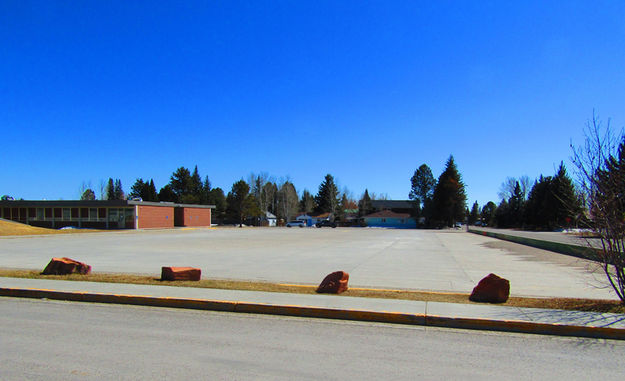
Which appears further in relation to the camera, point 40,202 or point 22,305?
point 40,202

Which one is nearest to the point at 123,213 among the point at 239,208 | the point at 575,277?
the point at 239,208

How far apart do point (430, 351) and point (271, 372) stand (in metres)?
2.28

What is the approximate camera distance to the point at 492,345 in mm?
5887

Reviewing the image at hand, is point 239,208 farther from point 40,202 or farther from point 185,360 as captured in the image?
point 185,360

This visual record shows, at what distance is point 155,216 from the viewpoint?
181 ft

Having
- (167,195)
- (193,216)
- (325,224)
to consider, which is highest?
(167,195)

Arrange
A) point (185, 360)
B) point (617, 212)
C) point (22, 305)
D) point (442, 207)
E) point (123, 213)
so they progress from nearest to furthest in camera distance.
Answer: point (185, 360) → point (617, 212) → point (22, 305) → point (123, 213) → point (442, 207)

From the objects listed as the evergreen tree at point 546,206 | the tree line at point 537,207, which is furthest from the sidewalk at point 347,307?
the evergreen tree at point 546,206

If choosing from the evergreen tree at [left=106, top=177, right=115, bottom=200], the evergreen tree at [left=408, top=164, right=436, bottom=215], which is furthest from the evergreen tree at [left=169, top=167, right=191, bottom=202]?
the evergreen tree at [left=408, top=164, right=436, bottom=215]

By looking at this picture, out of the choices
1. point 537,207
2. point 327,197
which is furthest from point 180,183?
point 537,207

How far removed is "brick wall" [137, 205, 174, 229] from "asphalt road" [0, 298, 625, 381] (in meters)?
47.8

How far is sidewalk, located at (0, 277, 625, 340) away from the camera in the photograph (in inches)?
259

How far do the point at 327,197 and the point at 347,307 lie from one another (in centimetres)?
11399

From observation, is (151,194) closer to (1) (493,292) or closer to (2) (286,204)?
(2) (286,204)
